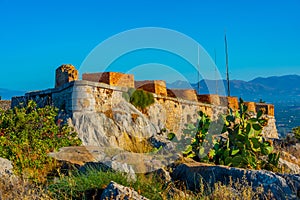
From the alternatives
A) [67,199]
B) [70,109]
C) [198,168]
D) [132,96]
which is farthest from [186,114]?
[67,199]

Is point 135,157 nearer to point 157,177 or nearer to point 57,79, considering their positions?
point 157,177

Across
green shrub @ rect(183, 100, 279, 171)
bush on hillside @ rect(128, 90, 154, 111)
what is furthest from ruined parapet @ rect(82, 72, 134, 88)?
green shrub @ rect(183, 100, 279, 171)

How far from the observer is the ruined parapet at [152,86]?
1794 centimetres

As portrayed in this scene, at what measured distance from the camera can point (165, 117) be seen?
18.2m

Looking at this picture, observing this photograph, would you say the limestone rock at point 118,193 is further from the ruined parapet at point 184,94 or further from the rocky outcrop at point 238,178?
the ruined parapet at point 184,94

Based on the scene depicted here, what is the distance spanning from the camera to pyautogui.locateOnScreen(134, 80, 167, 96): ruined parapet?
706 inches

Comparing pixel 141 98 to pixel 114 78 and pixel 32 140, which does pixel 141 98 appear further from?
pixel 32 140

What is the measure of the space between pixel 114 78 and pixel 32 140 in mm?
6948

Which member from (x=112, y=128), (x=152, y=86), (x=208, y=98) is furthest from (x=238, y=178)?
(x=208, y=98)

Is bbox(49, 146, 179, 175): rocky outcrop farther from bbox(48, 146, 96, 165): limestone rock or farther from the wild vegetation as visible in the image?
the wild vegetation

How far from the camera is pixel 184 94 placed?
20844 mm

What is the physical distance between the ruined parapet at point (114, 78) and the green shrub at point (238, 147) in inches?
290

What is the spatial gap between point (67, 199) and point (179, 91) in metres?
16.0

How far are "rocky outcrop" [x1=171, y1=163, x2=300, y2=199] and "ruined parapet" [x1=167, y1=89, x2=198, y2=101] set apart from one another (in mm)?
13363
